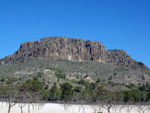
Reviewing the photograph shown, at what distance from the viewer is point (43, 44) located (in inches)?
6358

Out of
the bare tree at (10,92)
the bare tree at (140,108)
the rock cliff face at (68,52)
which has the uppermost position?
the rock cliff face at (68,52)

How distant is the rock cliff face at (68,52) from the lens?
150m

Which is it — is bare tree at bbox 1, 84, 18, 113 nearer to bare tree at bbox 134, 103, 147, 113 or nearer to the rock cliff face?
bare tree at bbox 134, 103, 147, 113

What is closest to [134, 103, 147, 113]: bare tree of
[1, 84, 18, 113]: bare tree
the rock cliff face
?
[1, 84, 18, 113]: bare tree

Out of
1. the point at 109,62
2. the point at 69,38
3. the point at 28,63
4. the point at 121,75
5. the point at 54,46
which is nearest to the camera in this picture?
the point at 121,75

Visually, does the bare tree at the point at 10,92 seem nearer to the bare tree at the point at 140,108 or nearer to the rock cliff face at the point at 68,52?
the bare tree at the point at 140,108

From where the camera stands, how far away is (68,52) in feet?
543

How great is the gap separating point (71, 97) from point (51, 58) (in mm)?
73846

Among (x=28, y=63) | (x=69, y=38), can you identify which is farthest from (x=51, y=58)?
(x=69, y=38)

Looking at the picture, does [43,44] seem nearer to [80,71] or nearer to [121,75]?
[80,71]

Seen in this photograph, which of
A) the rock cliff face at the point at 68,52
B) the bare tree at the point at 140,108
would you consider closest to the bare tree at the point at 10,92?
the bare tree at the point at 140,108

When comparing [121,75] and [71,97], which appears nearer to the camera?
[71,97]

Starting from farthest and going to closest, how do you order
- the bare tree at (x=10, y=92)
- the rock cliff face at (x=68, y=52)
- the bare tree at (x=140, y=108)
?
the rock cliff face at (x=68, y=52), the bare tree at (x=140, y=108), the bare tree at (x=10, y=92)

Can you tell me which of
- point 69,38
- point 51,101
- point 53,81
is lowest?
point 51,101
